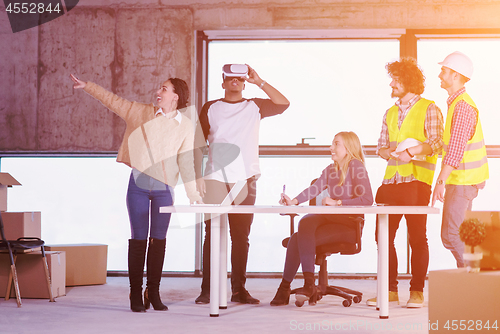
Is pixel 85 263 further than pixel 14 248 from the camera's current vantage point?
Yes

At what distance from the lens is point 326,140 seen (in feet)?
16.2

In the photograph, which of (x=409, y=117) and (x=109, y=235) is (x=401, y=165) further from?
(x=109, y=235)

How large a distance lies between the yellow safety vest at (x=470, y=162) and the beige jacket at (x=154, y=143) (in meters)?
1.58

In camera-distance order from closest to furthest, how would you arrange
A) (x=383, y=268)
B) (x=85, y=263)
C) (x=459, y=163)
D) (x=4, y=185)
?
1. (x=383, y=268)
2. (x=459, y=163)
3. (x=4, y=185)
4. (x=85, y=263)

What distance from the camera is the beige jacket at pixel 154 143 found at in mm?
3125

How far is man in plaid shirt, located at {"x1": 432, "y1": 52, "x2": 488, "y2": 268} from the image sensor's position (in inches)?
122

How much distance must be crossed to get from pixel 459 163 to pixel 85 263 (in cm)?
302

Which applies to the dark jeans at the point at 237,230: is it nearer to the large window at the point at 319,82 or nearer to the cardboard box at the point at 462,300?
the large window at the point at 319,82

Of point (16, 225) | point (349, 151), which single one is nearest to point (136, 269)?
point (16, 225)

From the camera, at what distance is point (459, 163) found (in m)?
3.10

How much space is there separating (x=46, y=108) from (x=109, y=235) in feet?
4.46

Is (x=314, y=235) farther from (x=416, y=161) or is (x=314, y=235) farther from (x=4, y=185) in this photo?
(x=4, y=185)

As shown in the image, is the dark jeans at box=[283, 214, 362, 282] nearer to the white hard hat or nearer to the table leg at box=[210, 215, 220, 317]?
the table leg at box=[210, 215, 220, 317]

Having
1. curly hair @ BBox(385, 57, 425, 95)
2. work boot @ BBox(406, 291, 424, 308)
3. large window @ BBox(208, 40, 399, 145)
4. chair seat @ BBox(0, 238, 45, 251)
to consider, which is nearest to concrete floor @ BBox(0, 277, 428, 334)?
work boot @ BBox(406, 291, 424, 308)
